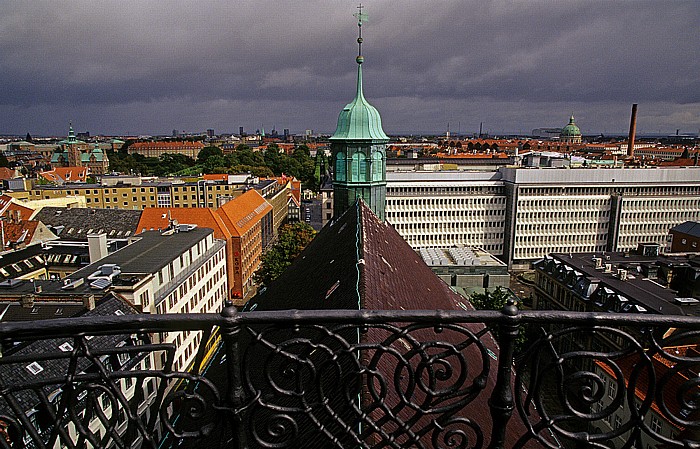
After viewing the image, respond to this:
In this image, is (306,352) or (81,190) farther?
(81,190)

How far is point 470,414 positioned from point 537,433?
13.0 ft

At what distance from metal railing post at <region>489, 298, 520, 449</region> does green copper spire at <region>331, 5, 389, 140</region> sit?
61.0ft

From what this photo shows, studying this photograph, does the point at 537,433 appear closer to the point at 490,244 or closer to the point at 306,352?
the point at 306,352

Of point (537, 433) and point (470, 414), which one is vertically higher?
point (537, 433)

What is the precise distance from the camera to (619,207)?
5259 centimetres

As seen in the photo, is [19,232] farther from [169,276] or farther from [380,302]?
[380,302]

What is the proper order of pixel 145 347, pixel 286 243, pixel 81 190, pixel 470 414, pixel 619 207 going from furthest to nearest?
1. pixel 81 190
2. pixel 619 207
3. pixel 286 243
4. pixel 470 414
5. pixel 145 347

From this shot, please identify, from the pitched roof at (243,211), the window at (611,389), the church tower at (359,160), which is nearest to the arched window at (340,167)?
the church tower at (359,160)

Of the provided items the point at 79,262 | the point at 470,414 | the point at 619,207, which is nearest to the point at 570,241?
the point at 619,207

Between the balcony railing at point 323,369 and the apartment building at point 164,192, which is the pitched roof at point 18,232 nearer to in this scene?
the apartment building at point 164,192

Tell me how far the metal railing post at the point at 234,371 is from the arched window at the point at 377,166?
18631mm

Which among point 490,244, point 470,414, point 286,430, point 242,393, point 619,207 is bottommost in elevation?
point 490,244

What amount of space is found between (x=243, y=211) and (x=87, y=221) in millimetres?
11815

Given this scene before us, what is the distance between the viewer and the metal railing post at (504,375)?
2.71 meters
